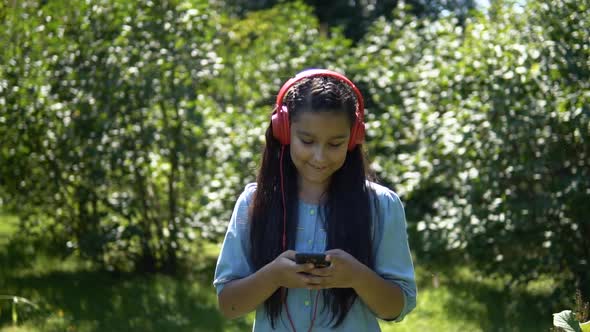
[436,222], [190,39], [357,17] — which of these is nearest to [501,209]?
[436,222]

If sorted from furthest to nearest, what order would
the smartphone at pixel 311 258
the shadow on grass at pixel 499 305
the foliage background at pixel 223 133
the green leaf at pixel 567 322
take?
the shadow on grass at pixel 499 305 → the foliage background at pixel 223 133 → the green leaf at pixel 567 322 → the smartphone at pixel 311 258

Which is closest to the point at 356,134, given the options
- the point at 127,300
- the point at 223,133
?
the point at 127,300

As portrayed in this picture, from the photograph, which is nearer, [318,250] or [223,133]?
[318,250]

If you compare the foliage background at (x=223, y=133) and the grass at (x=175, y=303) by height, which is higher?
the foliage background at (x=223, y=133)

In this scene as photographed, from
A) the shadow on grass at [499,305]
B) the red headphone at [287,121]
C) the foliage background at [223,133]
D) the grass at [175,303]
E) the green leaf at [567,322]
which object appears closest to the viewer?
the red headphone at [287,121]

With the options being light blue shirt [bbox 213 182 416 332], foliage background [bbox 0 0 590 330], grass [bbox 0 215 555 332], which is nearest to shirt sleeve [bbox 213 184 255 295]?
light blue shirt [bbox 213 182 416 332]

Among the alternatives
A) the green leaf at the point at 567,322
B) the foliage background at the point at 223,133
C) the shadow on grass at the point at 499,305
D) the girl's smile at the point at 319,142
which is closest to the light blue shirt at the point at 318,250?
the girl's smile at the point at 319,142

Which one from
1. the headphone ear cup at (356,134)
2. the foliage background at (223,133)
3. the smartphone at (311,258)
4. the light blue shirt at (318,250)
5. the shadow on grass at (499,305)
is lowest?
the shadow on grass at (499,305)

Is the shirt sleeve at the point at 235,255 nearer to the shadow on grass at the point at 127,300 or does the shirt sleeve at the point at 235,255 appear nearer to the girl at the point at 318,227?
the girl at the point at 318,227

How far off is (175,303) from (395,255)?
3.65 meters

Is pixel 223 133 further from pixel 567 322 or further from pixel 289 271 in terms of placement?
pixel 289 271

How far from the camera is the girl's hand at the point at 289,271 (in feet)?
7.79

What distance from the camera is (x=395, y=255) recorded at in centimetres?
258

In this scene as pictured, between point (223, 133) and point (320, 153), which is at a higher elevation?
point (320, 153)
